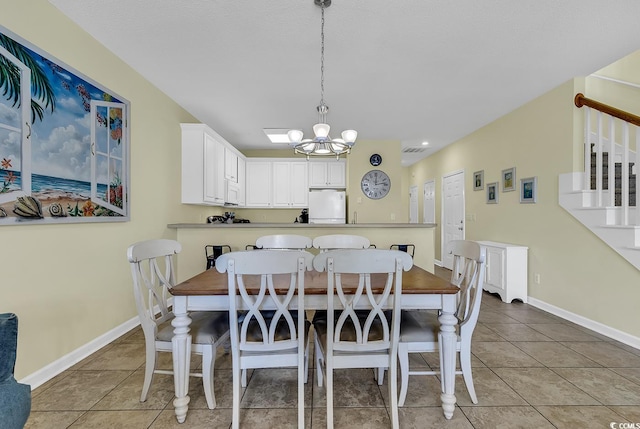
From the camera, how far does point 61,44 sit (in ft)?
6.95

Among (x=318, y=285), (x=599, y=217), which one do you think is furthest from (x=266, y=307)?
(x=599, y=217)

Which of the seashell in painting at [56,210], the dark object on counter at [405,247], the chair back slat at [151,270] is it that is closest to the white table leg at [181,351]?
the chair back slat at [151,270]

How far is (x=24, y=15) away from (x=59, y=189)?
1.12 meters

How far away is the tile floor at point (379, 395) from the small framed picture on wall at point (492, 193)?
241 cm

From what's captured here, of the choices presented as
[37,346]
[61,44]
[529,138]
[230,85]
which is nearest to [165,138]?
[230,85]

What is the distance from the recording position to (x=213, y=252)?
3721 millimetres

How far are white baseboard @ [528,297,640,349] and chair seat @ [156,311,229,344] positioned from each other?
3.44 m

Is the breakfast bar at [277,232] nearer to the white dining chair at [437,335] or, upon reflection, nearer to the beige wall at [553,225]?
the beige wall at [553,225]

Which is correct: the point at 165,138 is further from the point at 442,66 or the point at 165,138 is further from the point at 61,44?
the point at 442,66

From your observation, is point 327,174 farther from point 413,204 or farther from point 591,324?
point 591,324

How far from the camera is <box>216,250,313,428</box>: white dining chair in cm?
142

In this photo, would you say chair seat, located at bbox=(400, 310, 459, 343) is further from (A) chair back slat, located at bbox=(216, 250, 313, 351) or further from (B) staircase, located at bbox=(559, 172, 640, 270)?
(B) staircase, located at bbox=(559, 172, 640, 270)

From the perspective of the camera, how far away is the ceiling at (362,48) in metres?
2.08

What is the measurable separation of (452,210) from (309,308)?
518cm
